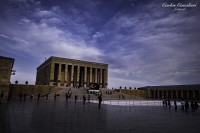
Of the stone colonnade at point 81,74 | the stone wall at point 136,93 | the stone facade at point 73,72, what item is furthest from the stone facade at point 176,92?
the stone facade at point 73,72

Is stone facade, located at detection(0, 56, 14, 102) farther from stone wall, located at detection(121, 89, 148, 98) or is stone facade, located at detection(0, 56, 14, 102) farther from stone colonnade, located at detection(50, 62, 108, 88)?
stone wall, located at detection(121, 89, 148, 98)

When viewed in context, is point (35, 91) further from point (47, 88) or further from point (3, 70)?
point (3, 70)

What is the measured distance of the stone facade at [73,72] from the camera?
Result: 62.2 m

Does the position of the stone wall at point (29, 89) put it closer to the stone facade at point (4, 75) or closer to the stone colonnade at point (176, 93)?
the stone facade at point (4, 75)

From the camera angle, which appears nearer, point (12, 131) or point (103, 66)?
point (12, 131)

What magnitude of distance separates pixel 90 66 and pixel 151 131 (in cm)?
6265

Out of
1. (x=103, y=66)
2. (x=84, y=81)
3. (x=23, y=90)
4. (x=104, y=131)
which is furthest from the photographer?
(x=103, y=66)

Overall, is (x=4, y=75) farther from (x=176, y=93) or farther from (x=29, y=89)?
(x=176, y=93)

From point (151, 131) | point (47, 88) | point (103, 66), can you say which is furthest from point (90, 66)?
point (151, 131)

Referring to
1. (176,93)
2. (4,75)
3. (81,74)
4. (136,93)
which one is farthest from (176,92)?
(4,75)

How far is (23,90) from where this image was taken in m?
46.9

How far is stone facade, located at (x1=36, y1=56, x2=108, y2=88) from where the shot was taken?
6225 centimetres

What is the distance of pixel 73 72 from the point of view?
65.9 m

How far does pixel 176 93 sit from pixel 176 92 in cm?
43
